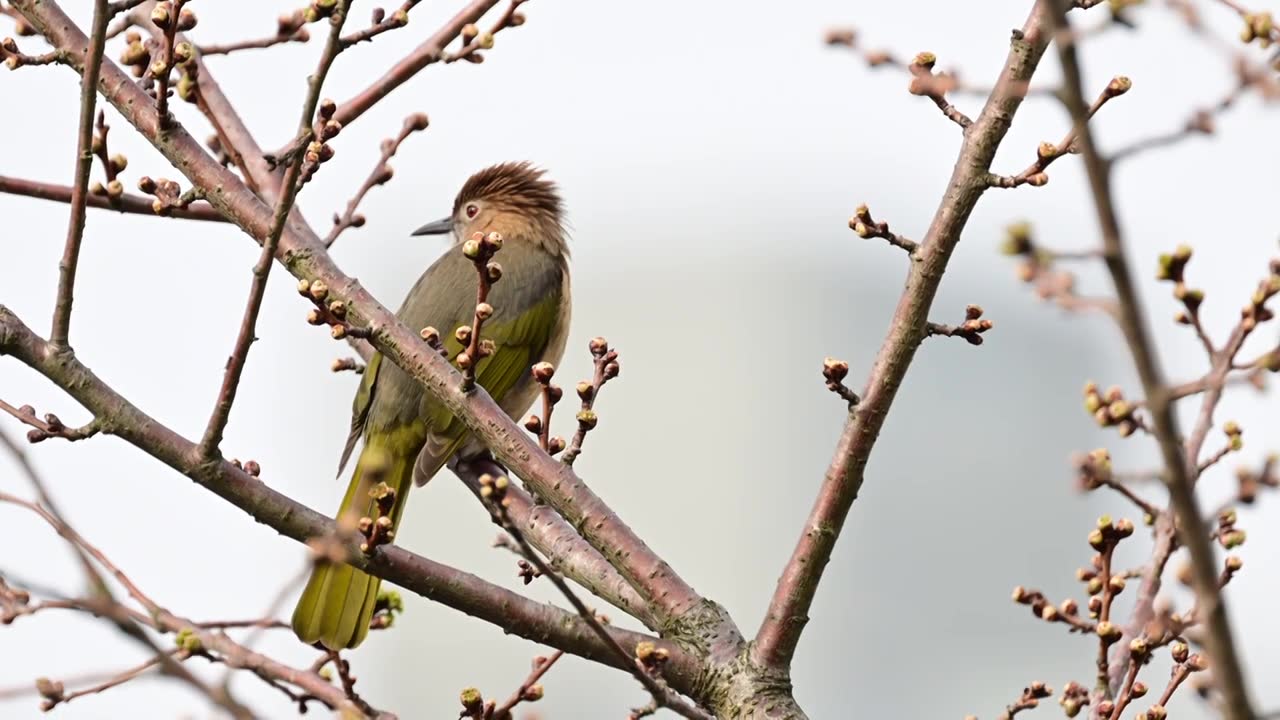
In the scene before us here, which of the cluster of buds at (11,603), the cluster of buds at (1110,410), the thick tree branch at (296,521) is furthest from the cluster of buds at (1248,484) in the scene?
the cluster of buds at (11,603)

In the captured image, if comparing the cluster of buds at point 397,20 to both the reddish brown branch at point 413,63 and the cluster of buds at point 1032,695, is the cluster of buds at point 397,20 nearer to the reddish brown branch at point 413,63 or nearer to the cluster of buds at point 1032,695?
the reddish brown branch at point 413,63

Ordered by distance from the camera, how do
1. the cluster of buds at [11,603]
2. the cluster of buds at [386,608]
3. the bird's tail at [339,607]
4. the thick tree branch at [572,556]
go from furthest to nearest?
the bird's tail at [339,607]
the cluster of buds at [386,608]
the thick tree branch at [572,556]
the cluster of buds at [11,603]

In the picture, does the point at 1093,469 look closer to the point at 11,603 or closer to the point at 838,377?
the point at 838,377

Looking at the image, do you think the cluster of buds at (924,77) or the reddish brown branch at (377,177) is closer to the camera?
the cluster of buds at (924,77)

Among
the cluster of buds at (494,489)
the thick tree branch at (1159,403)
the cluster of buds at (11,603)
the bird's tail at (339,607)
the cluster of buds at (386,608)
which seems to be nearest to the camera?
the thick tree branch at (1159,403)

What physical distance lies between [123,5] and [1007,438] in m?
16.9

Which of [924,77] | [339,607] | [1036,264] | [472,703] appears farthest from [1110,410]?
[339,607]

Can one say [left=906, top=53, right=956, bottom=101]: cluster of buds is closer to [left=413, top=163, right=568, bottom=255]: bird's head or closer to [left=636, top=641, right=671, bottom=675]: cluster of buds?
[left=636, top=641, right=671, bottom=675]: cluster of buds

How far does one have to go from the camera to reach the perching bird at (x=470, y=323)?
18.3 ft

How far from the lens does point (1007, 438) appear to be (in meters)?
19.2

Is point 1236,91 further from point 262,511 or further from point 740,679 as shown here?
point 262,511

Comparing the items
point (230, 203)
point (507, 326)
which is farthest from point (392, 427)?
point (230, 203)

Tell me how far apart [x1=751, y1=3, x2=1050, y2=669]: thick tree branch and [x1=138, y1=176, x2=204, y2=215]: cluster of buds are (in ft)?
5.48

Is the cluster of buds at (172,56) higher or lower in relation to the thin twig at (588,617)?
higher
